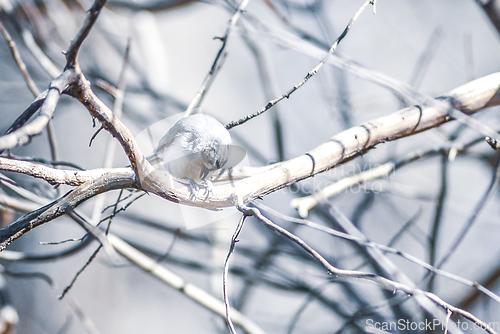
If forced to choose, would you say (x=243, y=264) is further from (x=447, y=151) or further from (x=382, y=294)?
(x=447, y=151)

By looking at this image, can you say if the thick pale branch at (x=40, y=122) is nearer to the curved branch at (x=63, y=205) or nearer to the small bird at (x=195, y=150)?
the curved branch at (x=63, y=205)

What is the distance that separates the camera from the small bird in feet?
2.12

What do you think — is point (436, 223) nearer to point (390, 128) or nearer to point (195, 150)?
point (390, 128)

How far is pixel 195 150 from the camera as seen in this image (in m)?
0.66

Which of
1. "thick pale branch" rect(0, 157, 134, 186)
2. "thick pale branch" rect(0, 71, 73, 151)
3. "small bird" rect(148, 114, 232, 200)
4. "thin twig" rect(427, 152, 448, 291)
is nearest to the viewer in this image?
"thick pale branch" rect(0, 71, 73, 151)

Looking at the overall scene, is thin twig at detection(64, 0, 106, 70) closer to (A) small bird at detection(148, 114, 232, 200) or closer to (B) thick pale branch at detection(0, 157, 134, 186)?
(B) thick pale branch at detection(0, 157, 134, 186)

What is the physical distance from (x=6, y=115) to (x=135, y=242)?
74cm

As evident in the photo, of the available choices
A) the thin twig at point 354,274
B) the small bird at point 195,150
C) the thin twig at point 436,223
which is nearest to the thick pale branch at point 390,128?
the small bird at point 195,150

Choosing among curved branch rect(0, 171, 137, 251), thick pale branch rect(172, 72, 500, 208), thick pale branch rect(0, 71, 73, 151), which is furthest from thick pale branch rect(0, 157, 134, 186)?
thick pale branch rect(172, 72, 500, 208)

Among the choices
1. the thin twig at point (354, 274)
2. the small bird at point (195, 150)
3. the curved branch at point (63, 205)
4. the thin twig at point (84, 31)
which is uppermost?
the small bird at point (195, 150)

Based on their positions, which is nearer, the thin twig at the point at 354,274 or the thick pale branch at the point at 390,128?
the thin twig at the point at 354,274

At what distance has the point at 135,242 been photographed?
123 centimetres

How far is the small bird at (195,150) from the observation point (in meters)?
0.65

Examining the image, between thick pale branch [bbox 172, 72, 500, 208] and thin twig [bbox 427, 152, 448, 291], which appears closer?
thick pale branch [bbox 172, 72, 500, 208]
